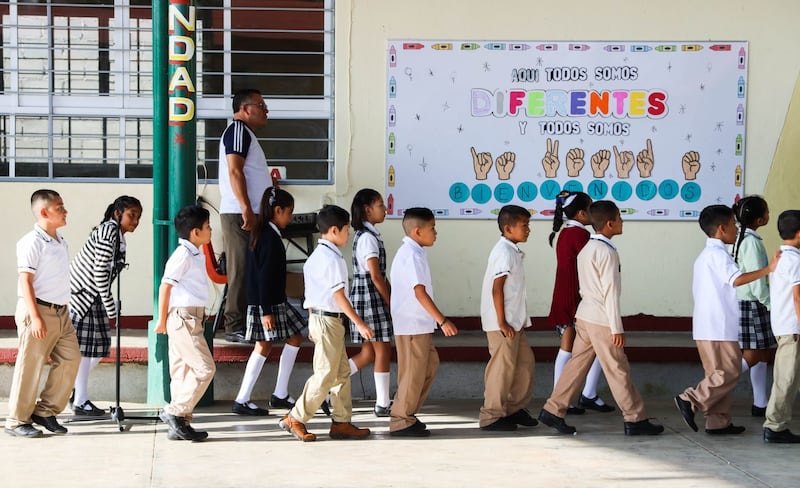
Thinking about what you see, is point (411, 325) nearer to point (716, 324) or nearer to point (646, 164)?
point (716, 324)

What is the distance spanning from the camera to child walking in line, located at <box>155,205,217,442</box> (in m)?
6.39

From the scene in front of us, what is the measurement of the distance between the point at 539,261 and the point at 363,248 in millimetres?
2589

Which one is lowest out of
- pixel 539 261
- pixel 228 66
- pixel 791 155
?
pixel 539 261

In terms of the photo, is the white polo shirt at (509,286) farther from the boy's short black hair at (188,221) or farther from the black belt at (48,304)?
the black belt at (48,304)

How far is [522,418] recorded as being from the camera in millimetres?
6965

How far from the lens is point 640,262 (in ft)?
30.1

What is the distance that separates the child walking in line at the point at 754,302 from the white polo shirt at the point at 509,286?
63.3 inches

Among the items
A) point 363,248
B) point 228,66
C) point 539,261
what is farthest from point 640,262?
point 228,66

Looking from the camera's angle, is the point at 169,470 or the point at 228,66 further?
the point at 228,66

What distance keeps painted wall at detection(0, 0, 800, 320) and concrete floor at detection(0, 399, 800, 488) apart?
7.12ft

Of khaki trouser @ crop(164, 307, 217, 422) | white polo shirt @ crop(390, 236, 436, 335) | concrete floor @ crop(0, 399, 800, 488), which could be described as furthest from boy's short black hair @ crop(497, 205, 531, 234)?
khaki trouser @ crop(164, 307, 217, 422)

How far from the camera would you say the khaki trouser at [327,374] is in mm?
6438

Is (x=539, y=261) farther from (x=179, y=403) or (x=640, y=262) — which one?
(x=179, y=403)

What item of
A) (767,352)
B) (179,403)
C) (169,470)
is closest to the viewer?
(169,470)
